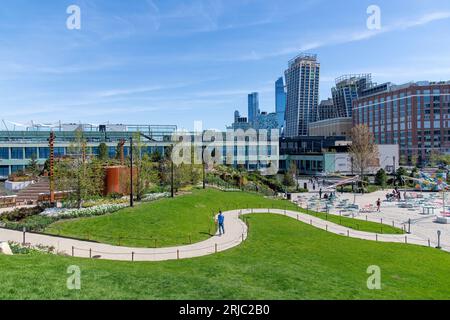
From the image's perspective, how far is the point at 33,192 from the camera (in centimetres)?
3641

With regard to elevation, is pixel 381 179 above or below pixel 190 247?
below

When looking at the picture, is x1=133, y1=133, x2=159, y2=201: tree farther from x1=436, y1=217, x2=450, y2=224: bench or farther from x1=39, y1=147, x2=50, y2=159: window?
x1=39, y1=147, x2=50, y2=159: window

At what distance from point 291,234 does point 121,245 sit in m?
12.2

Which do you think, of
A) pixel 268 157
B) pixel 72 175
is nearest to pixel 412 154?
pixel 268 157

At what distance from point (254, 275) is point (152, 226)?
1063 centimetres

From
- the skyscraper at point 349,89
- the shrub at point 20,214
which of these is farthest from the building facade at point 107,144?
the skyscraper at point 349,89

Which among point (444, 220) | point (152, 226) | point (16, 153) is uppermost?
point (16, 153)

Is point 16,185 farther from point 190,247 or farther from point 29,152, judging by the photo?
point 190,247

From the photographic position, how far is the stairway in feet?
114

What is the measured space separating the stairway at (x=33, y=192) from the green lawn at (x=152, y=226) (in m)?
16.0

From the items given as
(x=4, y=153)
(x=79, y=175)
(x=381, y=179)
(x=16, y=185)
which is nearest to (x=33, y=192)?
(x=16, y=185)

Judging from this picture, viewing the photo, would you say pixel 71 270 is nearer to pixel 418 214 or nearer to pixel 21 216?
pixel 21 216

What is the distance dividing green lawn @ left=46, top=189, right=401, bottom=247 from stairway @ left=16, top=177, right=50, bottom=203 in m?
16.0

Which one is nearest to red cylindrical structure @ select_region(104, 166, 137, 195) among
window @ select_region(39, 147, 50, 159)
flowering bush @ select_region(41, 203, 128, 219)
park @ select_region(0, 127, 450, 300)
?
park @ select_region(0, 127, 450, 300)
